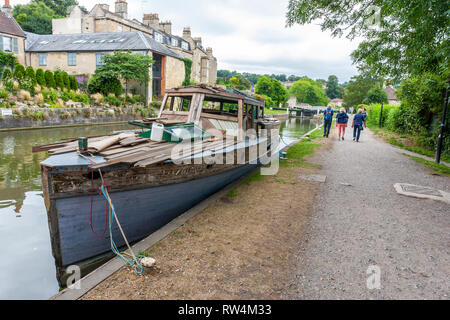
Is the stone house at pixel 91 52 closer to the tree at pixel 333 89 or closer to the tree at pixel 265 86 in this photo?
the tree at pixel 265 86

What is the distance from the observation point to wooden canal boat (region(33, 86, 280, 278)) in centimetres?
380

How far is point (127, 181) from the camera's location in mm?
4168

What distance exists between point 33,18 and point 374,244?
207 ft

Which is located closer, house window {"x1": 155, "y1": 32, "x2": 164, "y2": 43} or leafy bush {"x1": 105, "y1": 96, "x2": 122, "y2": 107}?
leafy bush {"x1": 105, "y1": 96, "x2": 122, "y2": 107}

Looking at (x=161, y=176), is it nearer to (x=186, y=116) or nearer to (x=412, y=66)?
(x=186, y=116)

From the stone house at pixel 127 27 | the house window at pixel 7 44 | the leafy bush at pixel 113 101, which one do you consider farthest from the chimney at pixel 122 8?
the leafy bush at pixel 113 101

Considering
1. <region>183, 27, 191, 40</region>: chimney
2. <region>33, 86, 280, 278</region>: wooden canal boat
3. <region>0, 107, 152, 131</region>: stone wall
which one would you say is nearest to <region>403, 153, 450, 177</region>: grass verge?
<region>33, 86, 280, 278</region>: wooden canal boat

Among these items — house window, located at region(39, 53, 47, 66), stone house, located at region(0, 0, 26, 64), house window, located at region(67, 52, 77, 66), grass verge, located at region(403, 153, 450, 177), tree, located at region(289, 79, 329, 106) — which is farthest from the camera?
tree, located at region(289, 79, 329, 106)

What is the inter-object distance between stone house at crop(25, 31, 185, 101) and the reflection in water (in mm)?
24694

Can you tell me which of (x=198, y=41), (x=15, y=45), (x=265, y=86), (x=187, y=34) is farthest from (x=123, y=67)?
(x=265, y=86)

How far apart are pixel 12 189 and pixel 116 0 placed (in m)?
41.1

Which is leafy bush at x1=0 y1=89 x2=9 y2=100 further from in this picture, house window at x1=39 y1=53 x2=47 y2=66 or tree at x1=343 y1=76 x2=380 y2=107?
tree at x1=343 y1=76 x2=380 y2=107

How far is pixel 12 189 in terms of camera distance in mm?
7184

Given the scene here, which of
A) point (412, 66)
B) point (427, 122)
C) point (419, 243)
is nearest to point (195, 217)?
point (419, 243)
